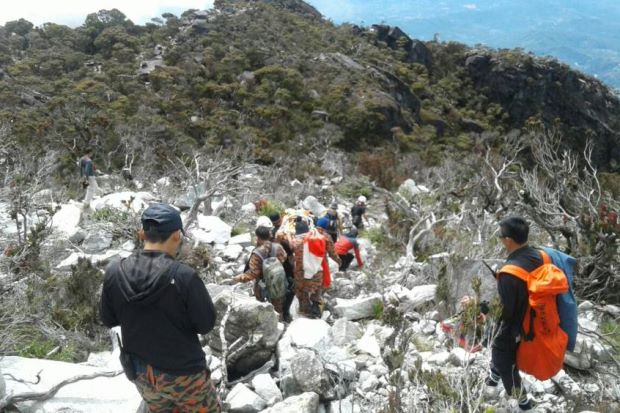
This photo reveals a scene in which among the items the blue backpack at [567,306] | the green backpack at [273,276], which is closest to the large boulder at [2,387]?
the green backpack at [273,276]

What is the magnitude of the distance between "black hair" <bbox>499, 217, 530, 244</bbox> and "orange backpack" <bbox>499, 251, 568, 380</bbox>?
0.14m

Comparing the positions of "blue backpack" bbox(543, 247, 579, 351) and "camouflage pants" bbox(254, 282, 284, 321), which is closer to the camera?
"blue backpack" bbox(543, 247, 579, 351)

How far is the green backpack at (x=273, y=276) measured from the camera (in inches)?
176

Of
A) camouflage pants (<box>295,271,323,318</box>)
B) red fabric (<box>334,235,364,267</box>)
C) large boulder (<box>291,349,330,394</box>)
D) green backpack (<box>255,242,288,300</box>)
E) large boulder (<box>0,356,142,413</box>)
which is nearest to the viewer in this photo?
large boulder (<box>0,356,142,413</box>)

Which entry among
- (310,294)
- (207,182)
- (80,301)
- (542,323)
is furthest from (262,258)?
(207,182)

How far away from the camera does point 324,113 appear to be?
30.2 metres

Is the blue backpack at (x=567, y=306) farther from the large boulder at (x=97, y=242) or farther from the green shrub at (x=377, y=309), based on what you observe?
the large boulder at (x=97, y=242)

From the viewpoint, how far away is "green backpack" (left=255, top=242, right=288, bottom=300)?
176 inches

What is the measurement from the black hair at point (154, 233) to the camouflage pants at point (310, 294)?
281 centimetres

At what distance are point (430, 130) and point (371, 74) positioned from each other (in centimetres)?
741

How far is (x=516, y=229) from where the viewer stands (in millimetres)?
2789

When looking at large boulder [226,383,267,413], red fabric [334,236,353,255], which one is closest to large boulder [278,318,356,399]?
large boulder [226,383,267,413]

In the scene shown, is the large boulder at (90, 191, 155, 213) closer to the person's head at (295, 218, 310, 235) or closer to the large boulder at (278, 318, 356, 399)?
the person's head at (295, 218, 310, 235)

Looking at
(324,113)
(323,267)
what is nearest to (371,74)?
(324,113)
